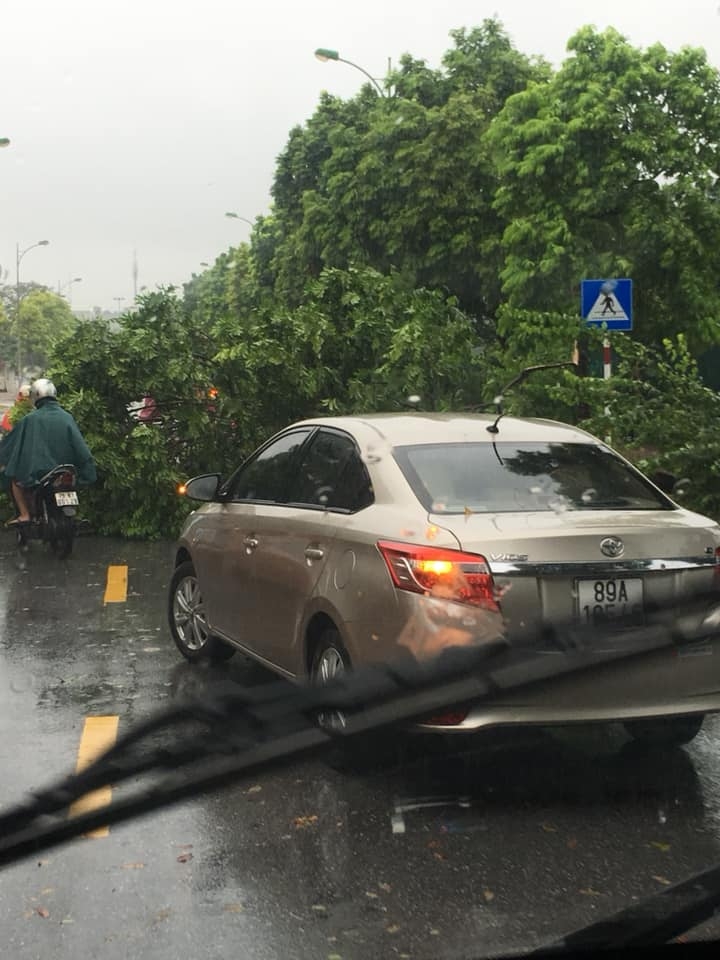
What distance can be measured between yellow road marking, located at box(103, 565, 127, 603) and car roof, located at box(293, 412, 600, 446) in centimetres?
417

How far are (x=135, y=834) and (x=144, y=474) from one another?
9.67 m

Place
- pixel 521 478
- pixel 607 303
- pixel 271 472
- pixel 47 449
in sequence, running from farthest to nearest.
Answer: pixel 607 303, pixel 47 449, pixel 271 472, pixel 521 478

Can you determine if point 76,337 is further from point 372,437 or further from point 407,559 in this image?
point 407,559

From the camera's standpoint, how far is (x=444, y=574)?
4.67 metres

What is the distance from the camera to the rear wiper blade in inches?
76.4

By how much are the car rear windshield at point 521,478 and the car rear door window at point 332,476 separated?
208 mm

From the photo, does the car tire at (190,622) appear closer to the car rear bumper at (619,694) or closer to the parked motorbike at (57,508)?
the car rear bumper at (619,694)

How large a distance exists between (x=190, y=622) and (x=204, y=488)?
31.2 inches

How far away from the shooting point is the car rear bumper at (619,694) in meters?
1.68

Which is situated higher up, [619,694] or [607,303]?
[607,303]

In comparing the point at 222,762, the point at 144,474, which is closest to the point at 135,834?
the point at 222,762

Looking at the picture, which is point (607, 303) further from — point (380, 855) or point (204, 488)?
point (380, 855)

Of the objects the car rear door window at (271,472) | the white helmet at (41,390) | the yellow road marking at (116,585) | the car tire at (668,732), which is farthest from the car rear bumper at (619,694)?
the white helmet at (41,390)

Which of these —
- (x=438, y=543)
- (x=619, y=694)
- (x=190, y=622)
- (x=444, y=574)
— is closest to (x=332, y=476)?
(x=438, y=543)
